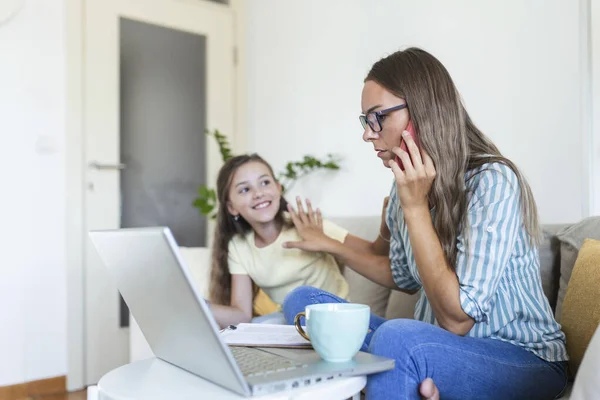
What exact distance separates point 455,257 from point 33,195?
7.19ft

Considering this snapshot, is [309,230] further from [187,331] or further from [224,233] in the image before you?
[187,331]

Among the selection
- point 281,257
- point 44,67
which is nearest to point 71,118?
point 44,67

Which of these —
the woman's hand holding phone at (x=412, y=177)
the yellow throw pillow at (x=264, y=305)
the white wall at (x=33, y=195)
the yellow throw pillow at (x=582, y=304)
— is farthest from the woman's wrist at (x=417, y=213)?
the white wall at (x=33, y=195)

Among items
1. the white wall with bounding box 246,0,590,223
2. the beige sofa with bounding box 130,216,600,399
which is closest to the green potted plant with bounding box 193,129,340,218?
the white wall with bounding box 246,0,590,223

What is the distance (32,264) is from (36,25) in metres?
1.08

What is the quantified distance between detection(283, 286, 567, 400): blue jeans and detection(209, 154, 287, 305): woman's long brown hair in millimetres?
1028

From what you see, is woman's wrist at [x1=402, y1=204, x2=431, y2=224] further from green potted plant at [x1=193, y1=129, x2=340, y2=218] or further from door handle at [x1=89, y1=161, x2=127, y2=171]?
door handle at [x1=89, y1=161, x2=127, y2=171]

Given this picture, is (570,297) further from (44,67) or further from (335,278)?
(44,67)

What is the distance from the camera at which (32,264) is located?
2.78 metres

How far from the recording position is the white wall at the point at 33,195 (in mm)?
2721

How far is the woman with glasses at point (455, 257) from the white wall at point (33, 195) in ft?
6.12

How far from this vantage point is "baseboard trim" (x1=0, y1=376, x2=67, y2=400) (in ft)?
8.89

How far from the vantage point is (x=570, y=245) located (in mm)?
1527

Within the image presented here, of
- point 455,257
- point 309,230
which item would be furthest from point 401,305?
point 455,257
